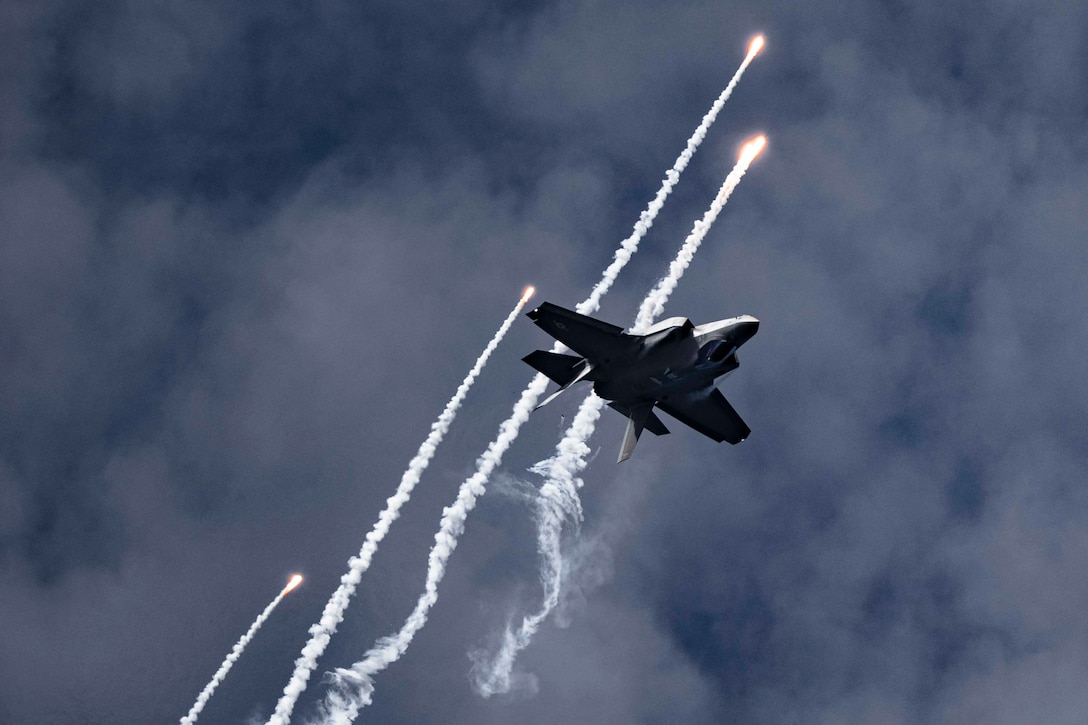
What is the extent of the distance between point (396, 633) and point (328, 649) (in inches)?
180

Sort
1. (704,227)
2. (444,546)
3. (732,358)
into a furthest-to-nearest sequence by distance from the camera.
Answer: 1. (444,546)
2. (704,227)
3. (732,358)

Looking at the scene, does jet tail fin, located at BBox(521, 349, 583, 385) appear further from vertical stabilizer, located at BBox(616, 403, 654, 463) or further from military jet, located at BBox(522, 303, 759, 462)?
vertical stabilizer, located at BBox(616, 403, 654, 463)

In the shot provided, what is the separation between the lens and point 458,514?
7869cm

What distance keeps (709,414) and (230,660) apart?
34990 millimetres

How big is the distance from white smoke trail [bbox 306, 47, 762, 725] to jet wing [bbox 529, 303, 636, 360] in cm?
675

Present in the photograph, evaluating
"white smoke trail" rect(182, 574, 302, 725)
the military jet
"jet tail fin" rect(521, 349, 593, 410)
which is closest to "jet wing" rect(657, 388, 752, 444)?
the military jet

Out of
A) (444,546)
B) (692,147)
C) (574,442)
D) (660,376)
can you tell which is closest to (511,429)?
(574,442)

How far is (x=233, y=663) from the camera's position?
3044 inches

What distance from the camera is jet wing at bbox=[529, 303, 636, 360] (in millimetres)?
66375

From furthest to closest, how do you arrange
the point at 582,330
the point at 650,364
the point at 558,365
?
the point at 558,365 → the point at 582,330 → the point at 650,364

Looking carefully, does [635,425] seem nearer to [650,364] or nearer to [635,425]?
[635,425]

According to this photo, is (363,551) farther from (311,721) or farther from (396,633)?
(311,721)

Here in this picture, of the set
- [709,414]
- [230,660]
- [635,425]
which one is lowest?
[230,660]

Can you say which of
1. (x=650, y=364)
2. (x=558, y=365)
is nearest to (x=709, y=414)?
(x=650, y=364)
